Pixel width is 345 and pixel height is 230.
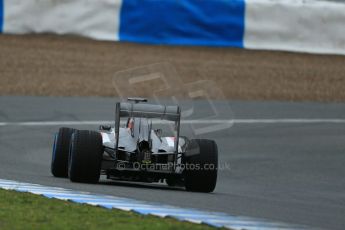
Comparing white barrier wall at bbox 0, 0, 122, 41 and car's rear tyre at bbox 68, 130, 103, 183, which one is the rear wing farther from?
white barrier wall at bbox 0, 0, 122, 41

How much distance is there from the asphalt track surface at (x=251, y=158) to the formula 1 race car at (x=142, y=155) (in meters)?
0.14

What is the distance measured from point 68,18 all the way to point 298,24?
4.31m

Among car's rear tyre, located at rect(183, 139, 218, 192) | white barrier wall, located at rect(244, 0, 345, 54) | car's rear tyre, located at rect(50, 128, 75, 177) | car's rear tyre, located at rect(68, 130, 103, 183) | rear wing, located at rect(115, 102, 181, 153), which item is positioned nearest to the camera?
car's rear tyre, located at rect(68, 130, 103, 183)

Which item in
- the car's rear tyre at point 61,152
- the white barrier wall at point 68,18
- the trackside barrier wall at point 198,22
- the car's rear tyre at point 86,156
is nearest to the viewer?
the car's rear tyre at point 86,156

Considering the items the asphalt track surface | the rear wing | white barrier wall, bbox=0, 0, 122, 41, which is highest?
white barrier wall, bbox=0, 0, 122, 41

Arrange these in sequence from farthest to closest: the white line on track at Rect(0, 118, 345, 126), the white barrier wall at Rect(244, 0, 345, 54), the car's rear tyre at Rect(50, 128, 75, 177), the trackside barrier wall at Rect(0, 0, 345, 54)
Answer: the white barrier wall at Rect(244, 0, 345, 54)
the trackside barrier wall at Rect(0, 0, 345, 54)
the white line on track at Rect(0, 118, 345, 126)
the car's rear tyre at Rect(50, 128, 75, 177)

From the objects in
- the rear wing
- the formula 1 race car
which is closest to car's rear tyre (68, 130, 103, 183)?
the formula 1 race car

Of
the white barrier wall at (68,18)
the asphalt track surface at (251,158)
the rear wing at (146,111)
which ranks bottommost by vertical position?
the asphalt track surface at (251,158)

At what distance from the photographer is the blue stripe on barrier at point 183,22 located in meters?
19.3

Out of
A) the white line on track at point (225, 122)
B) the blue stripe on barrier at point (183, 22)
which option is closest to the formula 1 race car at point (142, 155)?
the white line on track at point (225, 122)

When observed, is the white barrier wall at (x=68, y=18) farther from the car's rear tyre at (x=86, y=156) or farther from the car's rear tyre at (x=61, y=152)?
the car's rear tyre at (x=86, y=156)

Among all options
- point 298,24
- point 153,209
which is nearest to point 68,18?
point 298,24

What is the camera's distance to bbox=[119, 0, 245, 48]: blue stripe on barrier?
19266 mm

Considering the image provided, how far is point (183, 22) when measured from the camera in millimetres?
19609
